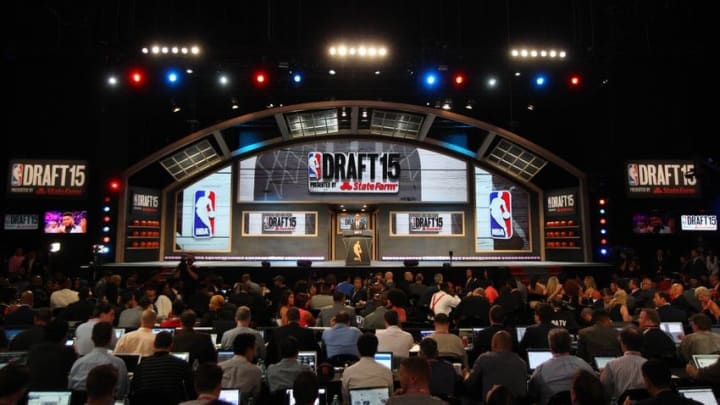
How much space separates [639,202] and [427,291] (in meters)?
10.2

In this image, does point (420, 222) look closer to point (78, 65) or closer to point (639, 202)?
point (639, 202)

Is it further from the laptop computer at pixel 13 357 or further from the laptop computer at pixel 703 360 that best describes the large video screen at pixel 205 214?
the laptop computer at pixel 703 360

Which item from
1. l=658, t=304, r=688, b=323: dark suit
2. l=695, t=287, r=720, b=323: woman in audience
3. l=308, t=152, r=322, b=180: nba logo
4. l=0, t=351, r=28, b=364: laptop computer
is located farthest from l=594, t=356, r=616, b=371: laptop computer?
l=308, t=152, r=322, b=180: nba logo

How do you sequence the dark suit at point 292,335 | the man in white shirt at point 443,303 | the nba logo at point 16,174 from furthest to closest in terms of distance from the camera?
the nba logo at point 16,174
the man in white shirt at point 443,303
the dark suit at point 292,335

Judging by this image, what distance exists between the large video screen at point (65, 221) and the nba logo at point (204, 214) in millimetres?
5146

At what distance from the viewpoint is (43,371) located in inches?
165

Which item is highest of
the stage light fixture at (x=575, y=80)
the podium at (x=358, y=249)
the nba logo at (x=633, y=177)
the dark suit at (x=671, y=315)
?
the stage light fixture at (x=575, y=80)

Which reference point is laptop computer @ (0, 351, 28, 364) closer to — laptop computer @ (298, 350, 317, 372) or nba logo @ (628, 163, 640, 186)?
laptop computer @ (298, 350, 317, 372)

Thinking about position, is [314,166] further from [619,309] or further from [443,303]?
[619,309]

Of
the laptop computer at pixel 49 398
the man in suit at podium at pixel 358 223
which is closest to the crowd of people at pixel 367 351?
the laptop computer at pixel 49 398

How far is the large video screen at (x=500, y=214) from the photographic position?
808 inches

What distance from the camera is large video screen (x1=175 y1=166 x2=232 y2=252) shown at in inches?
795

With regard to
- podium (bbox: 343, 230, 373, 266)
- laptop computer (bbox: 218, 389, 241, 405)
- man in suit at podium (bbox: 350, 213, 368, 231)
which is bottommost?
laptop computer (bbox: 218, 389, 241, 405)

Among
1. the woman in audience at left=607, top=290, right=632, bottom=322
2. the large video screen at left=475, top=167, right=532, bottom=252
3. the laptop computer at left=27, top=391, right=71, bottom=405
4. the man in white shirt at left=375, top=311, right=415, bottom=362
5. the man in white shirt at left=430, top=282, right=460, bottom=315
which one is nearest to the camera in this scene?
the laptop computer at left=27, top=391, right=71, bottom=405
